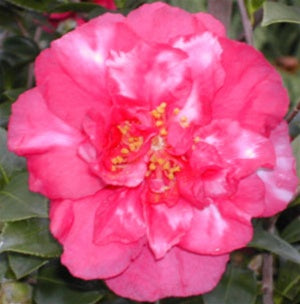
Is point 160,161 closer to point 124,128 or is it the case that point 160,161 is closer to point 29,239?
point 124,128

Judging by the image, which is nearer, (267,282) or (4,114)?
(267,282)

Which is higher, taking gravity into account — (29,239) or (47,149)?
(47,149)

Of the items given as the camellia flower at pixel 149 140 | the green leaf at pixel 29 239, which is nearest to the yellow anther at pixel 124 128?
the camellia flower at pixel 149 140

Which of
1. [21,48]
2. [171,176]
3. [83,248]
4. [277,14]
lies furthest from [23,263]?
[21,48]

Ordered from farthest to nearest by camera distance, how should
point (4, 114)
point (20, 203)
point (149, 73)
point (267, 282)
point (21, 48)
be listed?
point (21, 48) < point (4, 114) < point (267, 282) < point (20, 203) < point (149, 73)

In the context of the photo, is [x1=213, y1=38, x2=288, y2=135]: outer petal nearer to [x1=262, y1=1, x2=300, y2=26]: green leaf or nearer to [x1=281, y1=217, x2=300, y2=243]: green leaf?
[x1=262, y1=1, x2=300, y2=26]: green leaf

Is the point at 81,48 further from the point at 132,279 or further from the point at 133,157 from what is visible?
the point at 132,279
